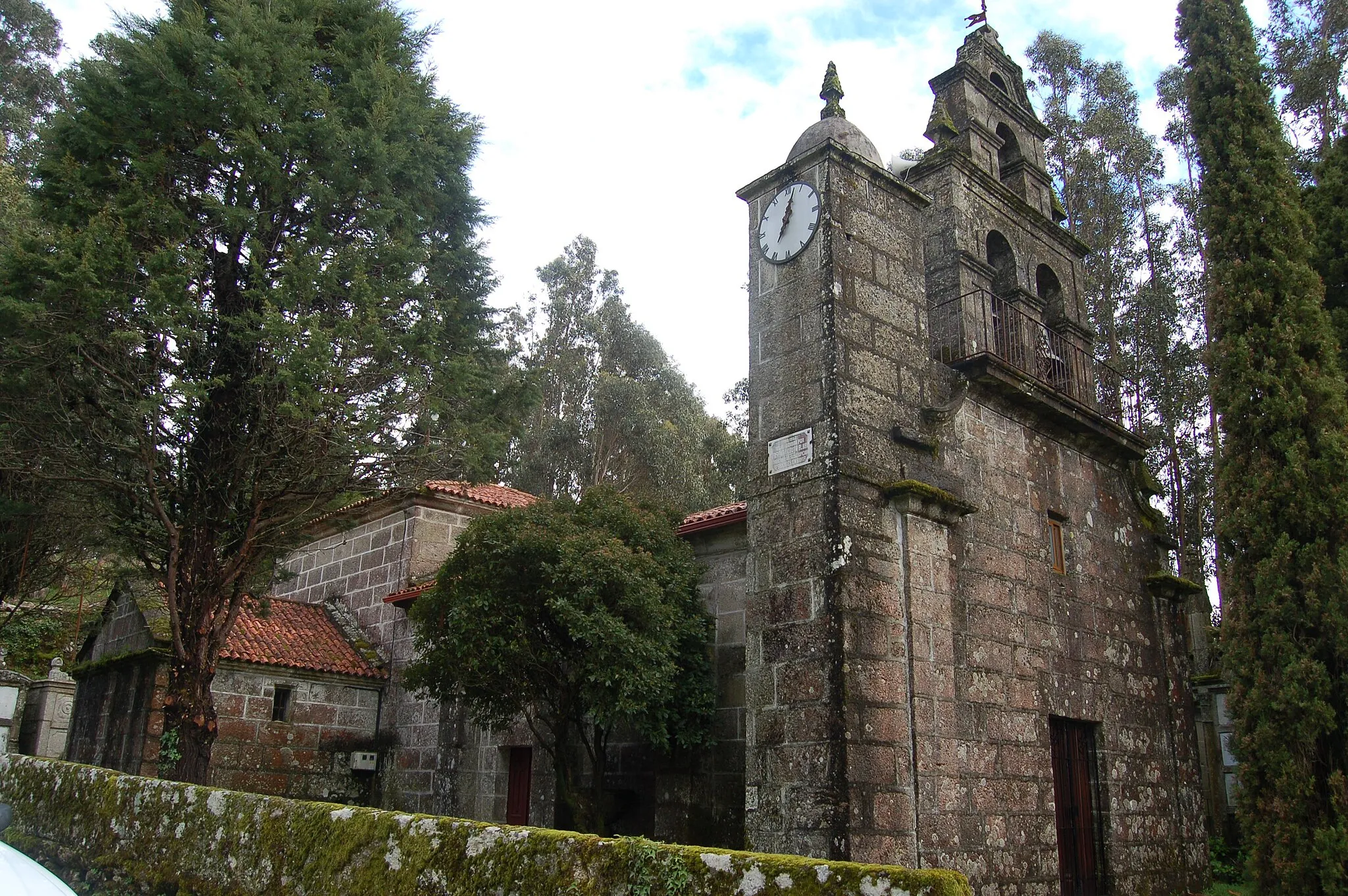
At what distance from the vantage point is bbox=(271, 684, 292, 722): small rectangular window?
1347cm

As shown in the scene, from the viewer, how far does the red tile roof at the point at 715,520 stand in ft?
32.7

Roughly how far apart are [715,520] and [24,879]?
7.26 meters

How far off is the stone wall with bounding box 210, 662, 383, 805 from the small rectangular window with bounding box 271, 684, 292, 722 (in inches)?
1.8

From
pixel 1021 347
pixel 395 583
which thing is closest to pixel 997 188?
pixel 1021 347

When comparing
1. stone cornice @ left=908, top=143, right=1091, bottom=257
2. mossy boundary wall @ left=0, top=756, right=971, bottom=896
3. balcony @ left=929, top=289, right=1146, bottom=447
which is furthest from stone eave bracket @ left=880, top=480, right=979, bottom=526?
mossy boundary wall @ left=0, top=756, right=971, bottom=896

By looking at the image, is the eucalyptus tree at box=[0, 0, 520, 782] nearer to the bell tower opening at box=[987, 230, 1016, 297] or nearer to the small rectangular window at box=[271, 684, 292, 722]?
the small rectangular window at box=[271, 684, 292, 722]

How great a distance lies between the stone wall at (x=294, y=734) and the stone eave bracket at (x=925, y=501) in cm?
985

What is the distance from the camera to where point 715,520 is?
10.1 m

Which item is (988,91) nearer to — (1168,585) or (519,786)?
(1168,585)

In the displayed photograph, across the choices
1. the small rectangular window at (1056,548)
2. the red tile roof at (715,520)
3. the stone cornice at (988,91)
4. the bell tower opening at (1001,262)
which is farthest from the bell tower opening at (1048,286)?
the red tile roof at (715,520)

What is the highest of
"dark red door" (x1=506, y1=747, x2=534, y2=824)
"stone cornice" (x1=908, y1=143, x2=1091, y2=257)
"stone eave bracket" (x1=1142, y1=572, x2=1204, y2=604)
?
"stone cornice" (x1=908, y1=143, x2=1091, y2=257)

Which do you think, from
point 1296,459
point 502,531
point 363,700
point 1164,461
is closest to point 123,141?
point 502,531

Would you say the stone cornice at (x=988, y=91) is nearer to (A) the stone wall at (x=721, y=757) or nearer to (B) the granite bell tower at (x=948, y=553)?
(B) the granite bell tower at (x=948, y=553)

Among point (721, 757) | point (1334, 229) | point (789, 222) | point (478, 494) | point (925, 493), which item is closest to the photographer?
point (925, 493)
